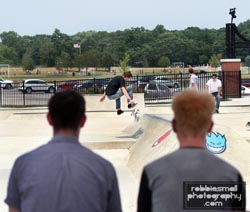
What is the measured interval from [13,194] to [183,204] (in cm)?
92

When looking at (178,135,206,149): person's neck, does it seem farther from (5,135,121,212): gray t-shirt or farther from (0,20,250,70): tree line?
(0,20,250,70): tree line

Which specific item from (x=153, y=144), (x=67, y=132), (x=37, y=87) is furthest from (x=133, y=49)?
(x=67, y=132)

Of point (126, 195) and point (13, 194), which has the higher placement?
point (13, 194)

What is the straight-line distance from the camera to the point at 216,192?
2.97 metres

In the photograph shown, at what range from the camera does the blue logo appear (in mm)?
8113

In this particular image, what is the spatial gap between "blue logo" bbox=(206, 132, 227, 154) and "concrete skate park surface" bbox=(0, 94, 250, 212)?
11 centimetres

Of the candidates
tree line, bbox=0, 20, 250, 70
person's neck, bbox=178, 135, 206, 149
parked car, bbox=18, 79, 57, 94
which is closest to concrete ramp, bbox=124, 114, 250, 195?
person's neck, bbox=178, 135, 206, 149

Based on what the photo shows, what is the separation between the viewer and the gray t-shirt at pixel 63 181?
2846 mm

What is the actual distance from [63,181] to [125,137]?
1106 cm

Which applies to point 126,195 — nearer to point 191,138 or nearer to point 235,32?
point 191,138

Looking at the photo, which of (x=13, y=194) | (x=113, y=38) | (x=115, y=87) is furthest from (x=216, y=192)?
(x=113, y=38)

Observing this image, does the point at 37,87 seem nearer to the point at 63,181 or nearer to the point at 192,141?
the point at 63,181

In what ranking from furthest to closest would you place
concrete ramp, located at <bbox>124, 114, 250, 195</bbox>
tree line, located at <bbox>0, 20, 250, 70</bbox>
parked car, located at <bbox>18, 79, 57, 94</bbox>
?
tree line, located at <bbox>0, 20, 250, 70</bbox>
parked car, located at <bbox>18, 79, 57, 94</bbox>
concrete ramp, located at <bbox>124, 114, 250, 195</bbox>

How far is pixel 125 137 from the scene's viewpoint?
1391 cm
